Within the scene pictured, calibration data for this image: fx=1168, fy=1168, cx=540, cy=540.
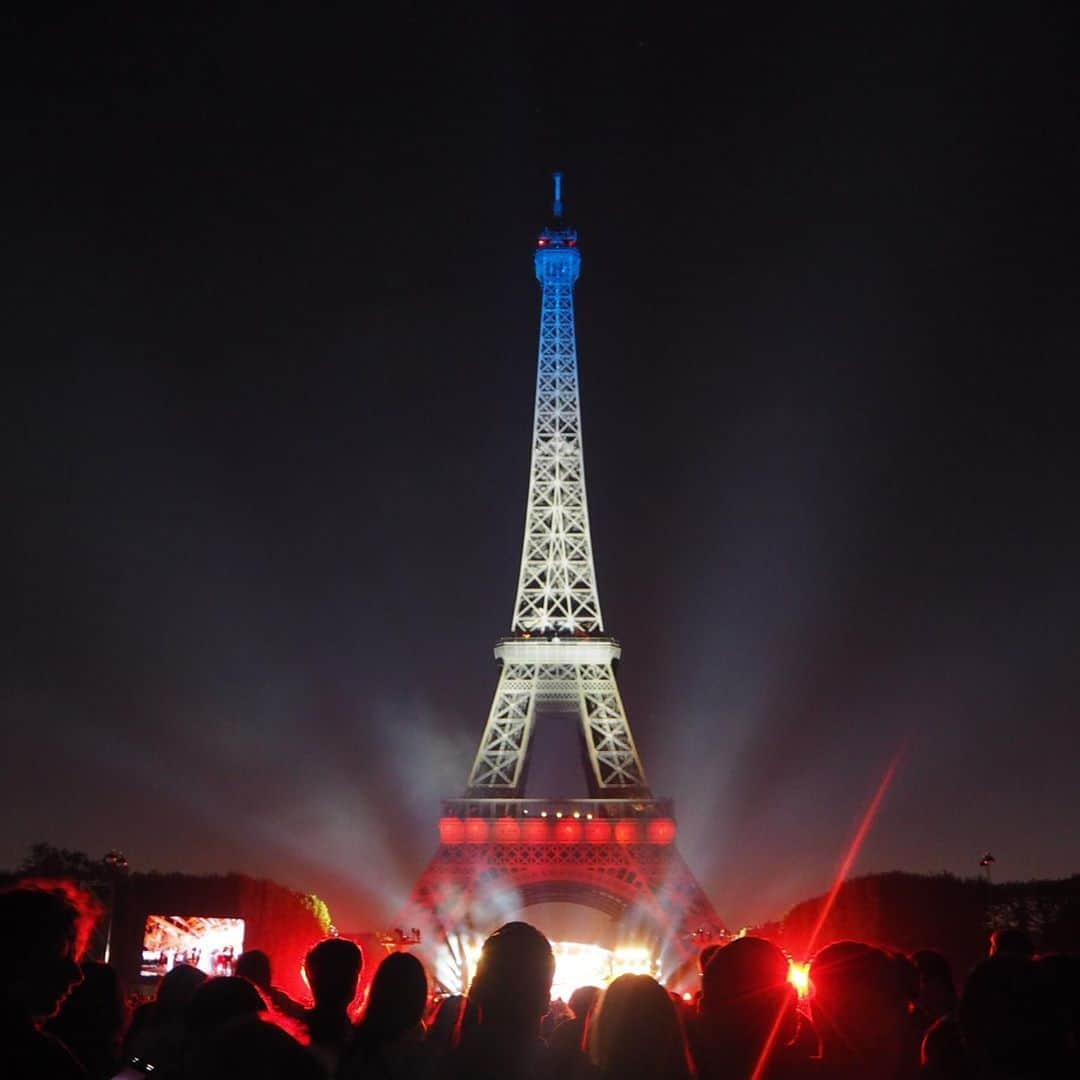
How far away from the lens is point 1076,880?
161 feet

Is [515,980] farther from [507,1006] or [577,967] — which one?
[577,967]

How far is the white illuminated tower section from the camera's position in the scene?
2518 inches

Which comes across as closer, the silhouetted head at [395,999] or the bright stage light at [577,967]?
the silhouetted head at [395,999]

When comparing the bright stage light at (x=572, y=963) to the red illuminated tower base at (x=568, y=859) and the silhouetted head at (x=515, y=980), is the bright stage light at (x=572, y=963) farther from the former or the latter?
the silhouetted head at (x=515, y=980)

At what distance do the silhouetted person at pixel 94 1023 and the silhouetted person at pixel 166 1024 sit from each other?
18.3 inches

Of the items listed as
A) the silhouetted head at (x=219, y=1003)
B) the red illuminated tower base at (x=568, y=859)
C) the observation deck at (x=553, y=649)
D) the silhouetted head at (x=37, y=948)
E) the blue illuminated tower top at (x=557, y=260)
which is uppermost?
the blue illuminated tower top at (x=557, y=260)

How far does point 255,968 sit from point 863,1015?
553 cm

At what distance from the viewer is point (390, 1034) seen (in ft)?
20.7

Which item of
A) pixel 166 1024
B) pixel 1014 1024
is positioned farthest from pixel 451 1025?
pixel 1014 1024

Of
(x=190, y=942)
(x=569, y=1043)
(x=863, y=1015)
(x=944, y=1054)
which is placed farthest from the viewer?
(x=190, y=942)

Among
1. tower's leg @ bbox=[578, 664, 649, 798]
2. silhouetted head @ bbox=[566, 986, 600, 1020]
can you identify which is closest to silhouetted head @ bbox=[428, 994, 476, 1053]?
silhouetted head @ bbox=[566, 986, 600, 1020]

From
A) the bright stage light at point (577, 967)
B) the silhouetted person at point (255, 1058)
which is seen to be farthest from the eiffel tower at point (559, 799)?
the silhouetted person at point (255, 1058)

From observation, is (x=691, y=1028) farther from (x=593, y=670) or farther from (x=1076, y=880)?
(x=593, y=670)

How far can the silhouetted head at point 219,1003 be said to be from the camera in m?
5.75
